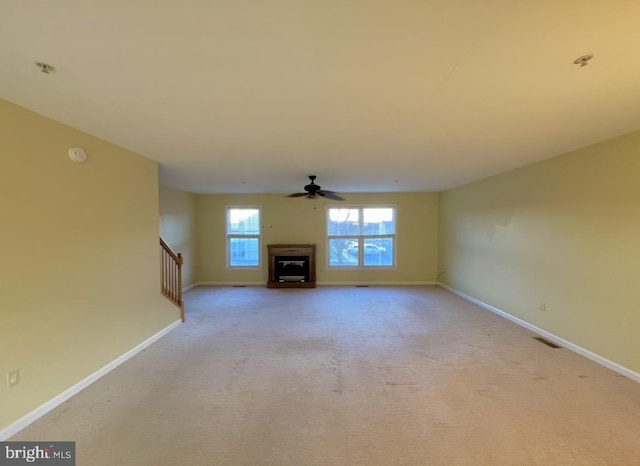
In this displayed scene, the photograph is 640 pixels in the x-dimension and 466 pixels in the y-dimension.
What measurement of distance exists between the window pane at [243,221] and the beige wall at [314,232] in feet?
0.57

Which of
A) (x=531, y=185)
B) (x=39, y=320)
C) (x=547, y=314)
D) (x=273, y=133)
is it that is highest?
(x=273, y=133)

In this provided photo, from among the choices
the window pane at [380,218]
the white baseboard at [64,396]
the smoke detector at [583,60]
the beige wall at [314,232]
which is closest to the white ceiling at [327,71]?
the smoke detector at [583,60]

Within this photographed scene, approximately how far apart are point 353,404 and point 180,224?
218 inches

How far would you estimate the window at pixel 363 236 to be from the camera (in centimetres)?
705

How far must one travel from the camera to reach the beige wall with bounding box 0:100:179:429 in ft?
6.43

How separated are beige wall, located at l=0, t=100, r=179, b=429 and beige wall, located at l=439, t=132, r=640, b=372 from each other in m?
5.28

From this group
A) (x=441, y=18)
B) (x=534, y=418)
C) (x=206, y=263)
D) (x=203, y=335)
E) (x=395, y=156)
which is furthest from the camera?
(x=206, y=263)

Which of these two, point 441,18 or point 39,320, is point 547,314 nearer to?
point 441,18

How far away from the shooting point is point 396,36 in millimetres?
1289

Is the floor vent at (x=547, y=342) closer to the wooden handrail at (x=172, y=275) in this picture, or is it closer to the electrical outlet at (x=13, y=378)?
the wooden handrail at (x=172, y=275)

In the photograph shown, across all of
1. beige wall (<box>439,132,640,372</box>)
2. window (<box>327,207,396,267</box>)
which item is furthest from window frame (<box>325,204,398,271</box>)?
beige wall (<box>439,132,640,372</box>)

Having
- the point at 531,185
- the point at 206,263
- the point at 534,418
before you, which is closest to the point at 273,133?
the point at 534,418

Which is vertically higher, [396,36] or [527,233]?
[396,36]

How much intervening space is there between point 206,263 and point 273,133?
5.48 m
